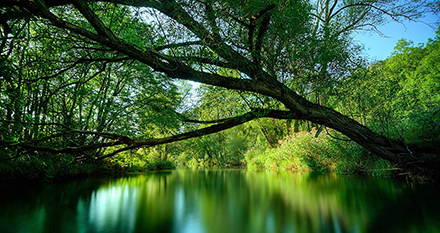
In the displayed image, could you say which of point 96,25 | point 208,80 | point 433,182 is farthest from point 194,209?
point 433,182

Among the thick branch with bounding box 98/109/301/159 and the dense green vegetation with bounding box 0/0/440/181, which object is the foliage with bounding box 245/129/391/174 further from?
the thick branch with bounding box 98/109/301/159

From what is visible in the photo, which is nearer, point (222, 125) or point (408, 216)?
point (408, 216)

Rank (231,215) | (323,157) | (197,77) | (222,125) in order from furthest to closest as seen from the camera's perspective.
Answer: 1. (323,157)
2. (222,125)
3. (197,77)
4. (231,215)

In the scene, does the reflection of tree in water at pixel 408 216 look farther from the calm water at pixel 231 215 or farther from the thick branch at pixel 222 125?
the thick branch at pixel 222 125

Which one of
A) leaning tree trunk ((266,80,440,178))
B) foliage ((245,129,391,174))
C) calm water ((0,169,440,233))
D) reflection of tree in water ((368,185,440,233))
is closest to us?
reflection of tree in water ((368,185,440,233))

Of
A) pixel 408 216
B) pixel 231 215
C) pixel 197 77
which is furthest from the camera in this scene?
pixel 197 77

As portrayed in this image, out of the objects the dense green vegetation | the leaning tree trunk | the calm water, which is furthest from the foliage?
the calm water

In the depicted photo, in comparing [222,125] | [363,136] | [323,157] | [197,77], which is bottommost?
[323,157]

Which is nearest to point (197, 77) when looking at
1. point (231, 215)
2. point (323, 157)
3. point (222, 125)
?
point (222, 125)

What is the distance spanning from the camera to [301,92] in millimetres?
4809

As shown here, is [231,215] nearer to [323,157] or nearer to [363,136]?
[363,136]

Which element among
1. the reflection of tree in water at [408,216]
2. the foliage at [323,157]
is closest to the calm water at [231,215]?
the reflection of tree in water at [408,216]

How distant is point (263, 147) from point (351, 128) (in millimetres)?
17772

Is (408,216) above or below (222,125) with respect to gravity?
below
